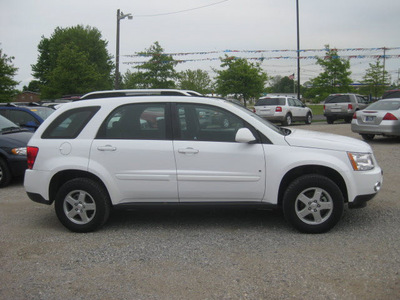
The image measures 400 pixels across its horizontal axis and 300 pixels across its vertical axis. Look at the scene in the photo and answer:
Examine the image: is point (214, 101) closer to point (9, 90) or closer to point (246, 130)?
point (246, 130)

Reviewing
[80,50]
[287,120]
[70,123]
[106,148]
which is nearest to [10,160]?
[70,123]

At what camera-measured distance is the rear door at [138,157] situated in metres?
4.93

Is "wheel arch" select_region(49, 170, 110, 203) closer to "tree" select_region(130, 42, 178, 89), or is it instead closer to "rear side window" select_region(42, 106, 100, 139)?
"rear side window" select_region(42, 106, 100, 139)

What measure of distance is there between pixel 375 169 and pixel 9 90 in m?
32.3

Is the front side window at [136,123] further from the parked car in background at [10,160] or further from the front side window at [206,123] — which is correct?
the parked car in background at [10,160]

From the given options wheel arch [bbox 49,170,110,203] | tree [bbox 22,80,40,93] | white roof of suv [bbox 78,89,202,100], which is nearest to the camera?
wheel arch [bbox 49,170,110,203]

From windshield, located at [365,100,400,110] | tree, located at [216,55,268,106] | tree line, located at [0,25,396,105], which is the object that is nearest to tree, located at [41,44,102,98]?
tree line, located at [0,25,396,105]

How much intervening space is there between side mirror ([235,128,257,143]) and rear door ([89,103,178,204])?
2.57ft

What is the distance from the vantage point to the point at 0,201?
273 inches

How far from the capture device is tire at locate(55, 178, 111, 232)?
5012 mm

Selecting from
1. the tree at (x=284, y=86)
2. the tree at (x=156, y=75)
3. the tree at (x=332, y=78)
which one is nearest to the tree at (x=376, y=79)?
the tree at (x=332, y=78)

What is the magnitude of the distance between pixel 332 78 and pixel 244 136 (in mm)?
36689

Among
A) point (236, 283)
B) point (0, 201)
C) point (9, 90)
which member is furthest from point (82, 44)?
point (236, 283)

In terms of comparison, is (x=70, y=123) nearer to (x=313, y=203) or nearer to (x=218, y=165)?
(x=218, y=165)
